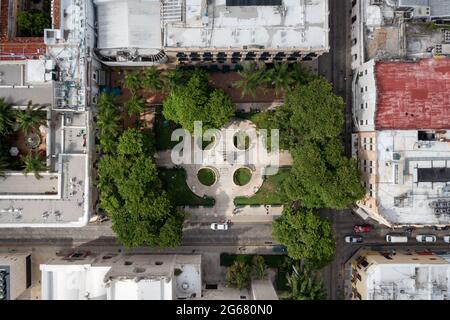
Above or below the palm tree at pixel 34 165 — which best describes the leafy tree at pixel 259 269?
below

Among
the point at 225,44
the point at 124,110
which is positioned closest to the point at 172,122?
the point at 124,110

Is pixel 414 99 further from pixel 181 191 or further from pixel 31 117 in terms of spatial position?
pixel 31 117

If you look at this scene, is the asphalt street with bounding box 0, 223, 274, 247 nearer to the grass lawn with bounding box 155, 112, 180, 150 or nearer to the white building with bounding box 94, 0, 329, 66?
the grass lawn with bounding box 155, 112, 180, 150

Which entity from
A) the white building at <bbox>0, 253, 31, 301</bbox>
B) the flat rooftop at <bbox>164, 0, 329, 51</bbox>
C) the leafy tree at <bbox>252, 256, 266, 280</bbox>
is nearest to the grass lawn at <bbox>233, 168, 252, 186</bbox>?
the leafy tree at <bbox>252, 256, 266, 280</bbox>

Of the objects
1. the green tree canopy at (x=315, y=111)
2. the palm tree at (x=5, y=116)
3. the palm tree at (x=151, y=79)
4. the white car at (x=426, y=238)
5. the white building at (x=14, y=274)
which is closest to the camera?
the green tree canopy at (x=315, y=111)

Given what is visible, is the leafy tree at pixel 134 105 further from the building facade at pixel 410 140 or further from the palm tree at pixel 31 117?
the building facade at pixel 410 140

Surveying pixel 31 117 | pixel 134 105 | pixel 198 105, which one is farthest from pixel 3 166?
pixel 198 105

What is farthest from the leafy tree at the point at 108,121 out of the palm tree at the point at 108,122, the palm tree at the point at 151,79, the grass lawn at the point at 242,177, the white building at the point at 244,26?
the grass lawn at the point at 242,177
